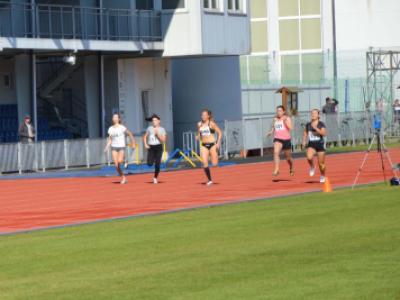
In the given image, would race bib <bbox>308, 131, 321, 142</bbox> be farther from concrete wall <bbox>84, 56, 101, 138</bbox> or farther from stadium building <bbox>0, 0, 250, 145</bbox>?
concrete wall <bbox>84, 56, 101, 138</bbox>

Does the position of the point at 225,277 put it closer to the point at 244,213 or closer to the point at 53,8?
the point at 244,213

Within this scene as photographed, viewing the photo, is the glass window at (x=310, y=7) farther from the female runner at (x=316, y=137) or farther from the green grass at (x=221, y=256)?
the green grass at (x=221, y=256)

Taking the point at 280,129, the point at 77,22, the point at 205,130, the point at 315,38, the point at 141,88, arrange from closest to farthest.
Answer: the point at 205,130 < the point at 280,129 < the point at 77,22 < the point at 141,88 < the point at 315,38

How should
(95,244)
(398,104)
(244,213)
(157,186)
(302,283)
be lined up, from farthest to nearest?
(398,104) < (157,186) < (244,213) < (95,244) < (302,283)

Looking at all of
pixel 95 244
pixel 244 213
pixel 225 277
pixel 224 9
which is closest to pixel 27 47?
pixel 224 9

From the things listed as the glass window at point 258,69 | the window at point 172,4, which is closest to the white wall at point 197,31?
the window at point 172,4

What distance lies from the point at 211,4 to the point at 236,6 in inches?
89.2

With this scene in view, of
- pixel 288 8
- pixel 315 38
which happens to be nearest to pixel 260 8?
pixel 288 8

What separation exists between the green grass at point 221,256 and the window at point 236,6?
28.5m

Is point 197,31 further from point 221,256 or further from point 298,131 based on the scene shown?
point 221,256

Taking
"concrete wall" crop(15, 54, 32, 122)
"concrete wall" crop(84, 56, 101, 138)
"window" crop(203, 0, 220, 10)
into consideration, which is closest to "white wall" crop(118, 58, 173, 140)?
"concrete wall" crop(84, 56, 101, 138)

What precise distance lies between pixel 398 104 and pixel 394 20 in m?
14.7

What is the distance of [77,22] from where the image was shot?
47.2 m

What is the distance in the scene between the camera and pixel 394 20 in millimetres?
76375
